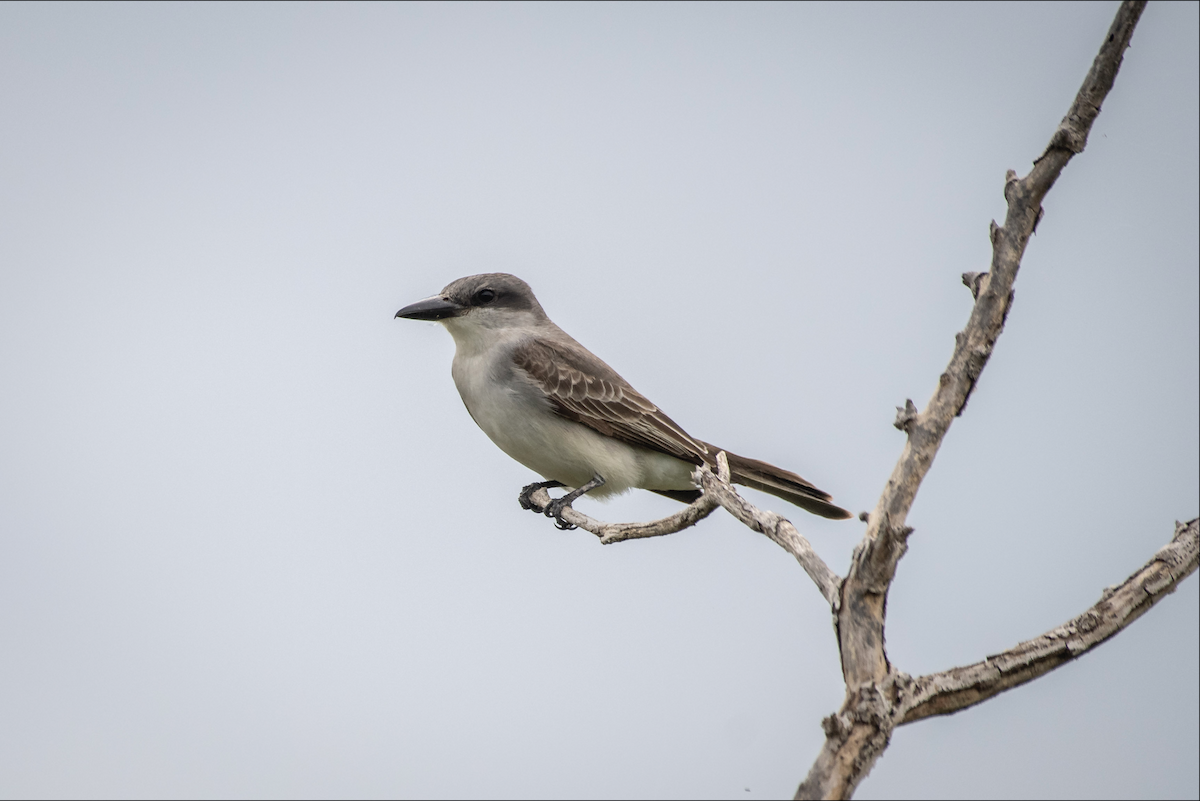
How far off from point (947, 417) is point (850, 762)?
1.31m

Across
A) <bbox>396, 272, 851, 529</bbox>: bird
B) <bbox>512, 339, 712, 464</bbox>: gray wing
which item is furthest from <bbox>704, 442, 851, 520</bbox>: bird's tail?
<bbox>512, 339, 712, 464</bbox>: gray wing

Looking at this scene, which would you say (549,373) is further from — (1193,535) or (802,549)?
(1193,535)

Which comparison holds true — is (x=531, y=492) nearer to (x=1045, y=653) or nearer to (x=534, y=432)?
(x=534, y=432)

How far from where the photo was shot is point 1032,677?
4.05 m

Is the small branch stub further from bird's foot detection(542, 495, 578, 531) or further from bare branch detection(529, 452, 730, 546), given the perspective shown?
bird's foot detection(542, 495, 578, 531)

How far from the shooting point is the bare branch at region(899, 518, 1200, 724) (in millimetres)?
4008

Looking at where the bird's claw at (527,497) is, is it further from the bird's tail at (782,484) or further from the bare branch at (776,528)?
the bare branch at (776,528)

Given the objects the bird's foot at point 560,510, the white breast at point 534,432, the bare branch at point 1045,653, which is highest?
the white breast at point 534,432

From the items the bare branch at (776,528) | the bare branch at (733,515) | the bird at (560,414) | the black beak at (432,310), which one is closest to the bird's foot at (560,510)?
the bird at (560,414)

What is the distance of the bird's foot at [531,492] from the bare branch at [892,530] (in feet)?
15.5

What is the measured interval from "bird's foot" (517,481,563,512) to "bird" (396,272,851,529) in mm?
11

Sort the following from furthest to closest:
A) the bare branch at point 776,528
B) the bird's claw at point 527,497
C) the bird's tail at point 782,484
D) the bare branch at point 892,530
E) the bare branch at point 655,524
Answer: the bird's claw at point 527,497 < the bird's tail at point 782,484 < the bare branch at point 655,524 < the bare branch at point 776,528 < the bare branch at point 892,530

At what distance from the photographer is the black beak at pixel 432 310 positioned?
8234mm

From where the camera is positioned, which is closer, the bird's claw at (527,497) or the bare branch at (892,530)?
the bare branch at (892,530)
